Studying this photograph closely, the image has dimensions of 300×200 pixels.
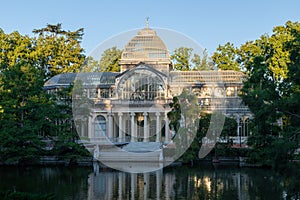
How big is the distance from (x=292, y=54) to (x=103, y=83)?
29912mm

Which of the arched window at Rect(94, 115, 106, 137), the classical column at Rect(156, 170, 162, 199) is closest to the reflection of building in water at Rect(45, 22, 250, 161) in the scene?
the arched window at Rect(94, 115, 106, 137)

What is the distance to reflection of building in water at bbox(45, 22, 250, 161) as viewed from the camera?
4406 centimetres

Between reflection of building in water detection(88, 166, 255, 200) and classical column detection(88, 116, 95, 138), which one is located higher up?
classical column detection(88, 116, 95, 138)

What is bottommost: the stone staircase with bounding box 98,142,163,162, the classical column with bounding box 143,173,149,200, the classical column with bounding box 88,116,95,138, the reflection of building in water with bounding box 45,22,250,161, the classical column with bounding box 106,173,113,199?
the classical column with bounding box 106,173,113,199

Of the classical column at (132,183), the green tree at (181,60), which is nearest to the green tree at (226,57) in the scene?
the green tree at (181,60)

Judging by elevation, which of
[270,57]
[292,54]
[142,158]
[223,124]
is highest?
[270,57]

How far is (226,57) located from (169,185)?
34.7 m

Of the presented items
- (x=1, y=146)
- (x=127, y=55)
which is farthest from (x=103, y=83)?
(x=1, y=146)

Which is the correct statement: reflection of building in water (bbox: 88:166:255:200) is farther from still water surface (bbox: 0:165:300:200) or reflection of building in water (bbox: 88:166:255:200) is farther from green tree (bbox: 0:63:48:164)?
green tree (bbox: 0:63:48:164)

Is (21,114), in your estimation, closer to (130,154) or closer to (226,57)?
(130,154)

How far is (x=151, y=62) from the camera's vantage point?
48094mm

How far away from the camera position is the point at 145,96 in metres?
44.5

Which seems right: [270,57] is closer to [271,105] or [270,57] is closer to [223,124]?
[223,124]

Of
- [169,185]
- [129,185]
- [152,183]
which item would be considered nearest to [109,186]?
[129,185]
